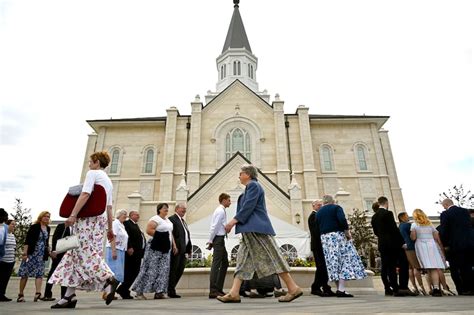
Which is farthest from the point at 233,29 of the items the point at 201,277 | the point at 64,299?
the point at 64,299

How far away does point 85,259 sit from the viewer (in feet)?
14.2

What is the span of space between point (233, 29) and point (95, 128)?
21.4m

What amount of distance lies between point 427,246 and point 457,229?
72 cm

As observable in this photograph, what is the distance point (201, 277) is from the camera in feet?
28.7

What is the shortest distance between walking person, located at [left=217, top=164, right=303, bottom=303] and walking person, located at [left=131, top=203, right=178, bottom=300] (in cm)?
264

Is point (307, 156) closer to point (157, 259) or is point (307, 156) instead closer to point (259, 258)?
point (157, 259)

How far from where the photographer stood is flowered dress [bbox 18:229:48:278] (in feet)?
23.7

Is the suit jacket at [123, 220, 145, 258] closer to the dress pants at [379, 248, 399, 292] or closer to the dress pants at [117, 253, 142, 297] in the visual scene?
the dress pants at [117, 253, 142, 297]

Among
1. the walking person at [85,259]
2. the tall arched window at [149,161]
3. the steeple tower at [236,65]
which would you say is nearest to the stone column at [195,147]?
the tall arched window at [149,161]

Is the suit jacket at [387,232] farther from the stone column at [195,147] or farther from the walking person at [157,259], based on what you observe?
the stone column at [195,147]

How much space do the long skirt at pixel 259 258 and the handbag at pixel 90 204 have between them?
2.07 m

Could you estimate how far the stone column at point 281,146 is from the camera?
25312mm

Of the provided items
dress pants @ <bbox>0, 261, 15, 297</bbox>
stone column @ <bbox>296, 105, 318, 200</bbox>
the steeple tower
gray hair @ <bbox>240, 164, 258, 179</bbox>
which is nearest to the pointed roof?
the steeple tower

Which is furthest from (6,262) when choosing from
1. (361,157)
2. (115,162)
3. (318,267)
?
(361,157)
